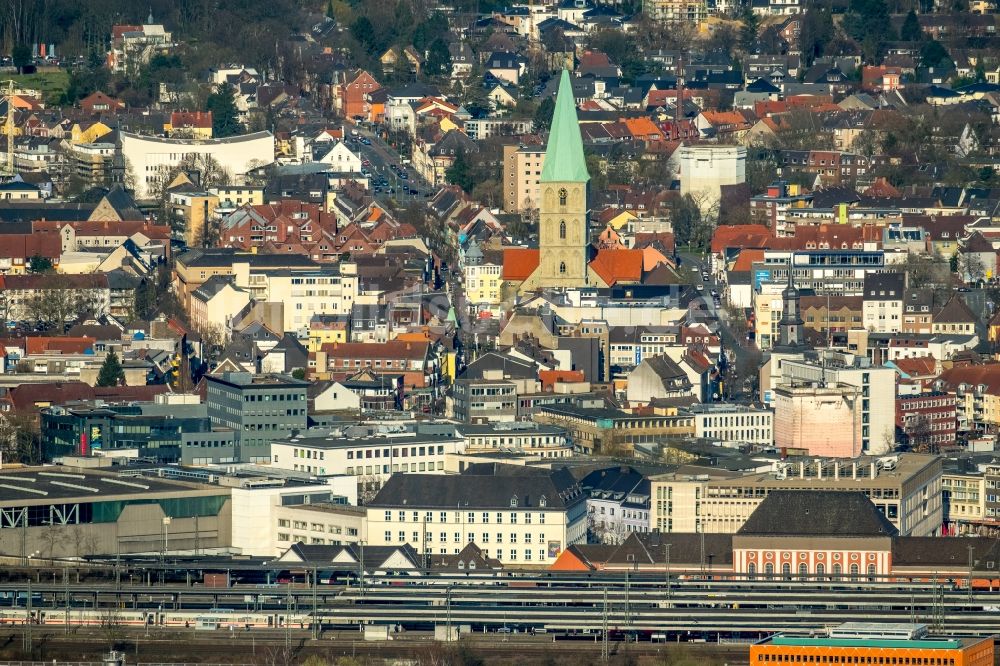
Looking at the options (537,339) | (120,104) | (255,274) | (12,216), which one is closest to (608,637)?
(537,339)

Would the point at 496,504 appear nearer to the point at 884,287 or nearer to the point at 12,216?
the point at 884,287

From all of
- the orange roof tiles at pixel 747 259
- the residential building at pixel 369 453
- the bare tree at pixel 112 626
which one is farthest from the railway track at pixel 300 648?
the orange roof tiles at pixel 747 259

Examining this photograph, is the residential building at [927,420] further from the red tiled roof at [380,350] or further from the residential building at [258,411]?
the residential building at [258,411]

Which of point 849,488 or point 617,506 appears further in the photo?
point 617,506

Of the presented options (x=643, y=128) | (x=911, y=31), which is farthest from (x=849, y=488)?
(x=911, y=31)

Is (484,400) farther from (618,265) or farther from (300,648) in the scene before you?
(300,648)

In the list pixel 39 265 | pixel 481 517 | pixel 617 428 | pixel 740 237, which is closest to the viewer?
pixel 481 517
